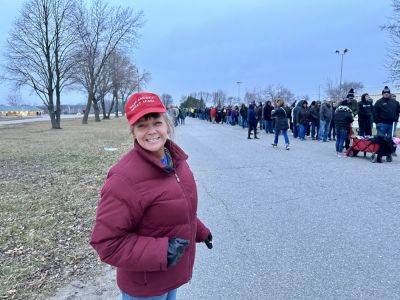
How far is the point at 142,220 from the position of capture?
1.94 m

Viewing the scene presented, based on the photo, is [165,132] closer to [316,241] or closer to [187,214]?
[187,214]

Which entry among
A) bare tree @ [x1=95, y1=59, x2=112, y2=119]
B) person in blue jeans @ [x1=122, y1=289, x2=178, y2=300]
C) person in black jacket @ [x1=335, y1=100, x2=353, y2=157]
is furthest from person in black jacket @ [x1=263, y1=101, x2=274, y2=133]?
bare tree @ [x1=95, y1=59, x2=112, y2=119]

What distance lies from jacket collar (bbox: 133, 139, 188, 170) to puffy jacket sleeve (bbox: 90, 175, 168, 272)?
18 cm

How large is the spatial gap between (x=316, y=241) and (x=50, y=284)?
3.08 m

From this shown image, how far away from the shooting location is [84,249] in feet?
14.9

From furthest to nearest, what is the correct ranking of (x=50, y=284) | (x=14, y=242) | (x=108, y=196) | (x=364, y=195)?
(x=364, y=195) → (x=14, y=242) → (x=50, y=284) → (x=108, y=196)

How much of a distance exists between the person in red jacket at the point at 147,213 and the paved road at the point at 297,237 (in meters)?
1.50

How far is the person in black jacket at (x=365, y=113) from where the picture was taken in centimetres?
1412

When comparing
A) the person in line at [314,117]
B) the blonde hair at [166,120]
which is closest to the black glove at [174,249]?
the blonde hair at [166,120]

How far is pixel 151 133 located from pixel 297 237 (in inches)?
130

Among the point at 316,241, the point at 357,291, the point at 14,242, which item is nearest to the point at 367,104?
the point at 316,241

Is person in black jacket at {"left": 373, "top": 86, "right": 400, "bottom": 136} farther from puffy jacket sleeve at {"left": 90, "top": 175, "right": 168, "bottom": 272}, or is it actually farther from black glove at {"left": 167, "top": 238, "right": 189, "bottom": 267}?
puffy jacket sleeve at {"left": 90, "top": 175, "right": 168, "bottom": 272}

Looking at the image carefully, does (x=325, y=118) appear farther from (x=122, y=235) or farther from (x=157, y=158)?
(x=122, y=235)

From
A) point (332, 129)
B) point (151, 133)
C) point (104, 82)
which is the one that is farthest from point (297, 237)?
point (104, 82)
